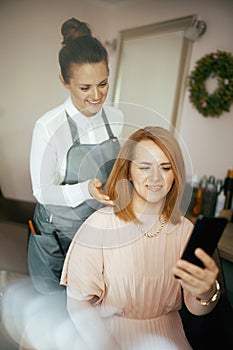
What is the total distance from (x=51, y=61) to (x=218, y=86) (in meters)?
0.28

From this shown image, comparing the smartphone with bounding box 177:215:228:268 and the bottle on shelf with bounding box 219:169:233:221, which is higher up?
the bottle on shelf with bounding box 219:169:233:221

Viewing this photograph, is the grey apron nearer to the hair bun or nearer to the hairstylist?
the hairstylist

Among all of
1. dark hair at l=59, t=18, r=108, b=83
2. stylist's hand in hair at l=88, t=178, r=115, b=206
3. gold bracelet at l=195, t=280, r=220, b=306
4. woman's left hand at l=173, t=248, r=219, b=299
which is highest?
dark hair at l=59, t=18, r=108, b=83

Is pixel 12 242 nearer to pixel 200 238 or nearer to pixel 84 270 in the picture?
pixel 84 270

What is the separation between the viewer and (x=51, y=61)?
1.98ft

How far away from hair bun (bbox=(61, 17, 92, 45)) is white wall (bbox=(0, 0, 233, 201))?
1cm

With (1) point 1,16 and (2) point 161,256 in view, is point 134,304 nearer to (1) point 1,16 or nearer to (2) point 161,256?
(2) point 161,256

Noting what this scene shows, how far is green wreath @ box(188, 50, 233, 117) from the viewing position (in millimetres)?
582

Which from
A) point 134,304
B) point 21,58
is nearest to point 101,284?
point 134,304

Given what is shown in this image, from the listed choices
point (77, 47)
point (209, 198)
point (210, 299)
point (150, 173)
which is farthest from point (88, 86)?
point (210, 299)

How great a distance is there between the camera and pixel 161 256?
583mm

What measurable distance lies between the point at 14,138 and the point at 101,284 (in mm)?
300

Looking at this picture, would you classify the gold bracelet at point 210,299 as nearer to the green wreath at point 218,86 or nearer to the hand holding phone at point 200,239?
the hand holding phone at point 200,239

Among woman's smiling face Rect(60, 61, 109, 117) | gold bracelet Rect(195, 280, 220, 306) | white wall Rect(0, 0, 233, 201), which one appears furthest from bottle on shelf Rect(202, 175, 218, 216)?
woman's smiling face Rect(60, 61, 109, 117)
